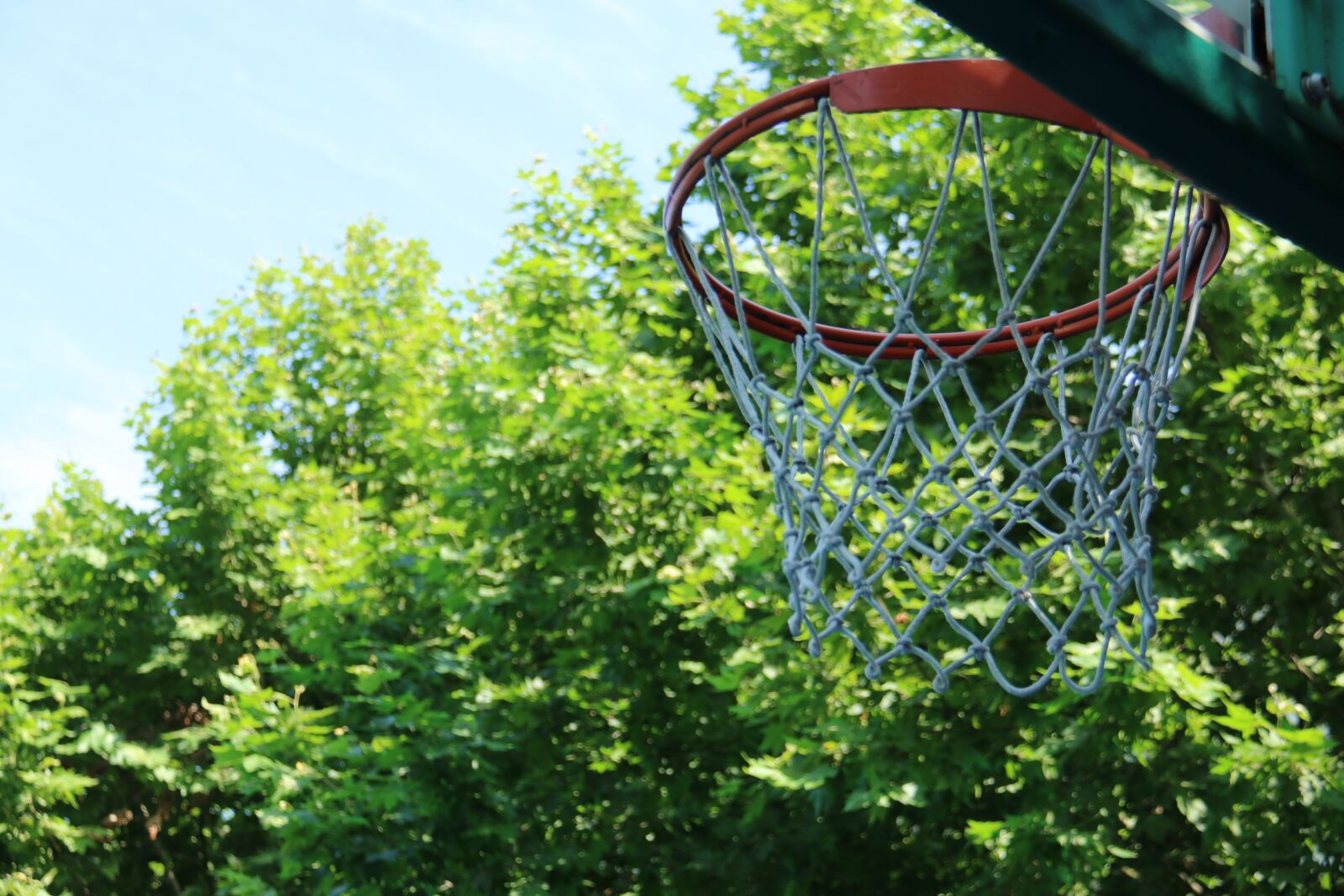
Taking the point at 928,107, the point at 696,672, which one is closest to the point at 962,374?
the point at 928,107

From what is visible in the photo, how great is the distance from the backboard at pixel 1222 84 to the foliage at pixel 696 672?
3.31 m

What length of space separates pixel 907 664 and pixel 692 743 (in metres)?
1.96

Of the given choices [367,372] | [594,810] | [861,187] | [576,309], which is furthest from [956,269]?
[367,372]

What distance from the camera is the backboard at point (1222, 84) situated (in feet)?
6.56

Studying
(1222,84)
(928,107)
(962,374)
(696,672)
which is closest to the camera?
(1222,84)

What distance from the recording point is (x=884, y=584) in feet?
18.9

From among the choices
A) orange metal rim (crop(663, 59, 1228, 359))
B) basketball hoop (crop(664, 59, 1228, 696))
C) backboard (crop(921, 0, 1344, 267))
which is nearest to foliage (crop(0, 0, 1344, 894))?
basketball hoop (crop(664, 59, 1228, 696))

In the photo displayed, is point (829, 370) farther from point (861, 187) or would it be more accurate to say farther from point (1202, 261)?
point (1202, 261)

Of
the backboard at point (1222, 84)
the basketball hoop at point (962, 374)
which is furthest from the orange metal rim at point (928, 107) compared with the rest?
the backboard at point (1222, 84)

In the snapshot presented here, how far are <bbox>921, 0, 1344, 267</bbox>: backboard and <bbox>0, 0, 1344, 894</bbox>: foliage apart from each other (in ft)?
10.9

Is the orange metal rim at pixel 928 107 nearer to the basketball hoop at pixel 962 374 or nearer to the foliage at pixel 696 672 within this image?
the basketball hoop at pixel 962 374

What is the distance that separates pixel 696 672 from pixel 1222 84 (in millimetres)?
5641

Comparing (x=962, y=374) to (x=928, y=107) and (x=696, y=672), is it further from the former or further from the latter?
(x=696, y=672)

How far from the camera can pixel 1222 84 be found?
210 centimetres
